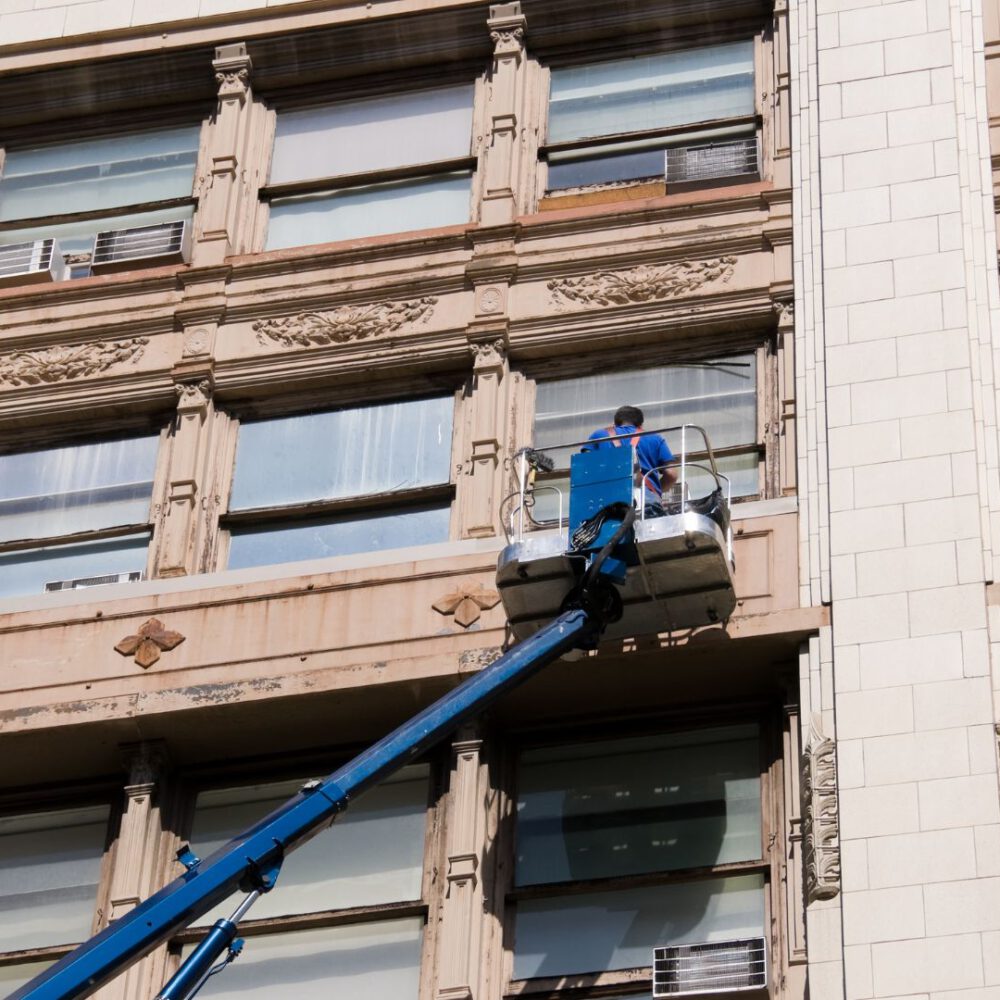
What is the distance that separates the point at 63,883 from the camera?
19000 mm

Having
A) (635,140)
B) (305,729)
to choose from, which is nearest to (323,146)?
(635,140)

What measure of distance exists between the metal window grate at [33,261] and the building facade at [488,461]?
3cm

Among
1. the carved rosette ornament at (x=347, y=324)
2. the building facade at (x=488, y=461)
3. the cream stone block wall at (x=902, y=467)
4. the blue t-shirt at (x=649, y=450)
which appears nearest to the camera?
the cream stone block wall at (x=902, y=467)

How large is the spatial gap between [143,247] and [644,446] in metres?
5.78

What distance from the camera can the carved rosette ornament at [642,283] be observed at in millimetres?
20688

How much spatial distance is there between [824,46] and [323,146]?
14.4 ft

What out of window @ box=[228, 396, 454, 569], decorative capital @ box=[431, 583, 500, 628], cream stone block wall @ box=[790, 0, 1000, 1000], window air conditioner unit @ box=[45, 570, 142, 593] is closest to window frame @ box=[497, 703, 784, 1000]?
cream stone block wall @ box=[790, 0, 1000, 1000]

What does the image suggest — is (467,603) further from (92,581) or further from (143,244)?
(143,244)

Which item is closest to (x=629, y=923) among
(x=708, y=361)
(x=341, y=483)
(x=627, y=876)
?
(x=627, y=876)

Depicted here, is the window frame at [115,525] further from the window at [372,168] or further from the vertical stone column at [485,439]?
the vertical stone column at [485,439]

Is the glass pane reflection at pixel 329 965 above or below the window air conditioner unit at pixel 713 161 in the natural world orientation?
below

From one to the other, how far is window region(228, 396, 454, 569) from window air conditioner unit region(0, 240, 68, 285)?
8.64 ft

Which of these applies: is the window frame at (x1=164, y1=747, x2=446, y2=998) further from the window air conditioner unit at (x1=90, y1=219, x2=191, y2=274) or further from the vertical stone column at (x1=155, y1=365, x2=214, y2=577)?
the window air conditioner unit at (x1=90, y1=219, x2=191, y2=274)

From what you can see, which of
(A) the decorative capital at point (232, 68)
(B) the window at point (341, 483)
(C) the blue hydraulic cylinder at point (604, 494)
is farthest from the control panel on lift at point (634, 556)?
(A) the decorative capital at point (232, 68)
